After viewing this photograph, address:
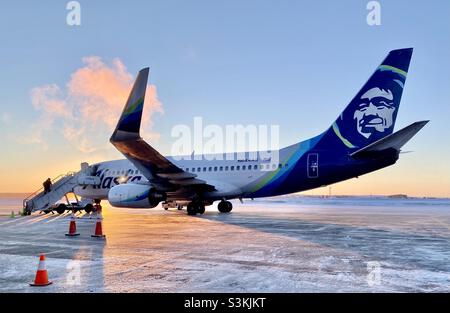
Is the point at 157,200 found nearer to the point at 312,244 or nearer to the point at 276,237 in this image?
the point at 276,237

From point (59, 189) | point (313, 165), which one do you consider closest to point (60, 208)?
point (59, 189)

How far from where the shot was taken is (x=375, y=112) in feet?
59.1

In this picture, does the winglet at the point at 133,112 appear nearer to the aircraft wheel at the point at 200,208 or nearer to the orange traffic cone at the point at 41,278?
the aircraft wheel at the point at 200,208

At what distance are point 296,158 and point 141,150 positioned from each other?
8401 mm

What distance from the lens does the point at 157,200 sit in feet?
62.4

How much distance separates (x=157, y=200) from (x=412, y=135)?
40.7 feet

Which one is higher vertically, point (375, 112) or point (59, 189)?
point (375, 112)

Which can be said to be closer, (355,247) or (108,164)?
(355,247)

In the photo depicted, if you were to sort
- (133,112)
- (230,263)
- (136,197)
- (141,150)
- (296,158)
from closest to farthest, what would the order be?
(230,263), (133,112), (141,150), (136,197), (296,158)

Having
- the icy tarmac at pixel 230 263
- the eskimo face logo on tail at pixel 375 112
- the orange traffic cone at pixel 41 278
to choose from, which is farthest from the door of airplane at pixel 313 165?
the orange traffic cone at pixel 41 278

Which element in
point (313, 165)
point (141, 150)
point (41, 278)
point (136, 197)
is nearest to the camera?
point (41, 278)

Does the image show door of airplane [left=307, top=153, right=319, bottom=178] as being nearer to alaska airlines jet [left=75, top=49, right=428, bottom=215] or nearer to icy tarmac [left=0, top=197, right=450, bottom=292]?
alaska airlines jet [left=75, top=49, right=428, bottom=215]

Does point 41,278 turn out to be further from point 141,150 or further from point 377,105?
point 377,105
